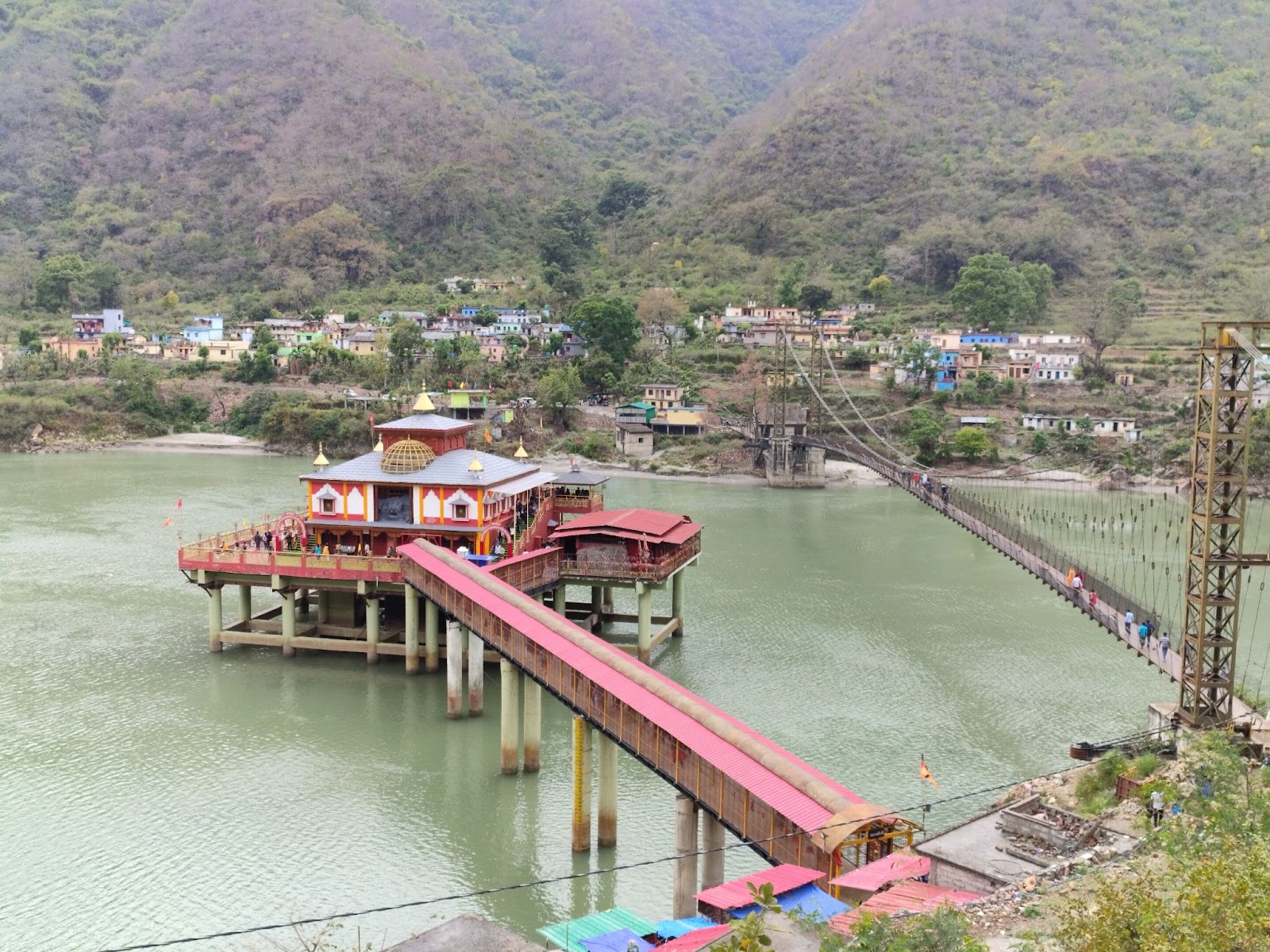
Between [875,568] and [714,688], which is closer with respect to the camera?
[714,688]

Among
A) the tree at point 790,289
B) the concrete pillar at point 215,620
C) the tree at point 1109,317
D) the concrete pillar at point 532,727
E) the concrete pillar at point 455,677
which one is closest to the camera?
the concrete pillar at point 532,727

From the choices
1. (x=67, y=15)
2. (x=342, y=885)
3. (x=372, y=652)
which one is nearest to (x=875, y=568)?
(x=372, y=652)

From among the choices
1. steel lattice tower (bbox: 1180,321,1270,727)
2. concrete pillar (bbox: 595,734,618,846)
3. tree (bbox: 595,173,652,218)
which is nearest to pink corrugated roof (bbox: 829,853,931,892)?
concrete pillar (bbox: 595,734,618,846)

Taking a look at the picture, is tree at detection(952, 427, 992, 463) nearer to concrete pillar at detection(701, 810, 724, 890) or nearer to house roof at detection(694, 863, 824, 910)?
concrete pillar at detection(701, 810, 724, 890)

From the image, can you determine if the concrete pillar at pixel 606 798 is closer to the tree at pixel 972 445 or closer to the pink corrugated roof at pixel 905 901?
the pink corrugated roof at pixel 905 901

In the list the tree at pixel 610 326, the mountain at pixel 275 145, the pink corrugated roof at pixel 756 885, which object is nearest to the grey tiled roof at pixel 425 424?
the pink corrugated roof at pixel 756 885

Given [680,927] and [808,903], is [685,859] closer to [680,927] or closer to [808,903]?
[680,927]

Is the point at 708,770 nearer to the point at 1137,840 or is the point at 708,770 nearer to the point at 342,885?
the point at 1137,840
